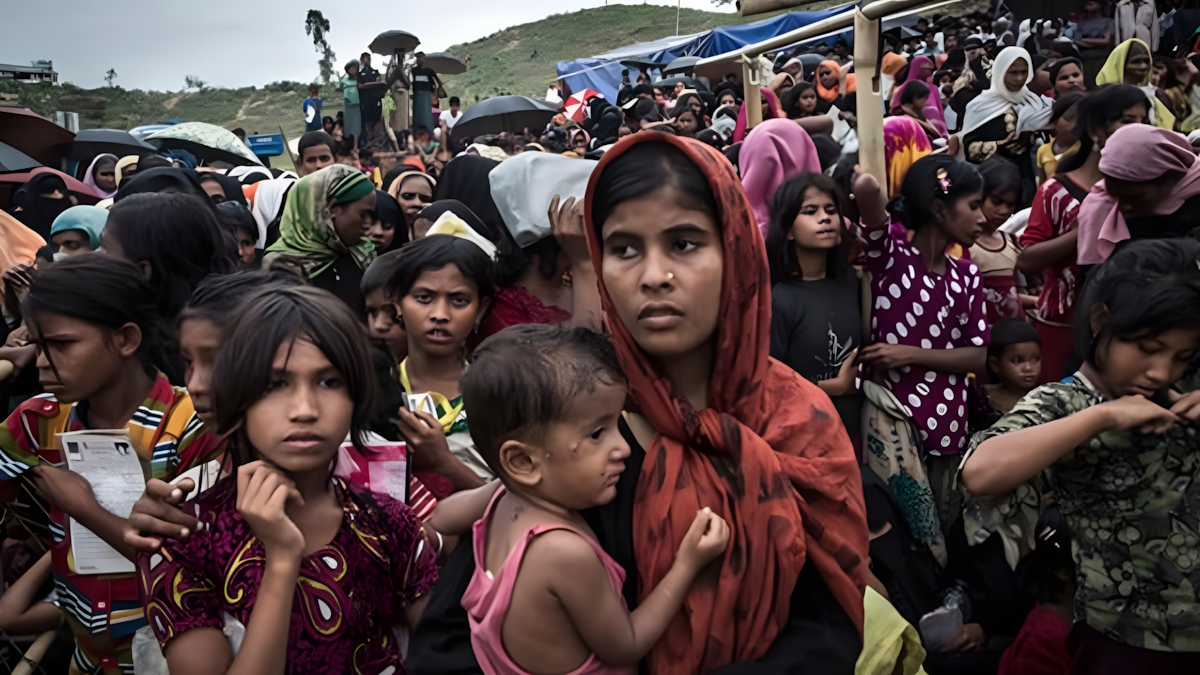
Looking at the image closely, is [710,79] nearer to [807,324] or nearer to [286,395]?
[807,324]

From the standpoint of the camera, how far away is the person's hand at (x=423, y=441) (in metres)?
2.24

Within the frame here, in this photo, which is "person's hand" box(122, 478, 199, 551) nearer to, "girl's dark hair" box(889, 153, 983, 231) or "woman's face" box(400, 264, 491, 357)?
"woman's face" box(400, 264, 491, 357)

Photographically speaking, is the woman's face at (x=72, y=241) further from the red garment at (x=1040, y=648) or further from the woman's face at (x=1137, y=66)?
the woman's face at (x=1137, y=66)

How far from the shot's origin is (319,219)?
4.21 meters

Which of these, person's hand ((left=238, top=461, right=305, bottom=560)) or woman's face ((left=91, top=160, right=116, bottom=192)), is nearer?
person's hand ((left=238, top=461, right=305, bottom=560))

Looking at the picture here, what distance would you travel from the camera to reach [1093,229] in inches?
146

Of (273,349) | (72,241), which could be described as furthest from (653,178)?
(72,241)

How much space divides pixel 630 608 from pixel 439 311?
1.45 metres

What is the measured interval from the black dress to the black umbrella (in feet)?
39.9

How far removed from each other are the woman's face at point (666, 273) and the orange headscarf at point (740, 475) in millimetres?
33

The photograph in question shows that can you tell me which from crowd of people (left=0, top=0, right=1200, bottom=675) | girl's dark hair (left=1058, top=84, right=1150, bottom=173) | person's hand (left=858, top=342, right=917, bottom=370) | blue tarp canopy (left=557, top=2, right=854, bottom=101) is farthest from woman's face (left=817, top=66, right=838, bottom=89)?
blue tarp canopy (left=557, top=2, right=854, bottom=101)

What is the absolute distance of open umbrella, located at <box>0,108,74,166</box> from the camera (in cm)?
1121

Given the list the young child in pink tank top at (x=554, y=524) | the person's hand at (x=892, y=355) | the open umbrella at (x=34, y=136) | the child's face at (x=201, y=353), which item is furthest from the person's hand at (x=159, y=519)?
the open umbrella at (x=34, y=136)

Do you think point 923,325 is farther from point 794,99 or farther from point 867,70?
point 794,99
